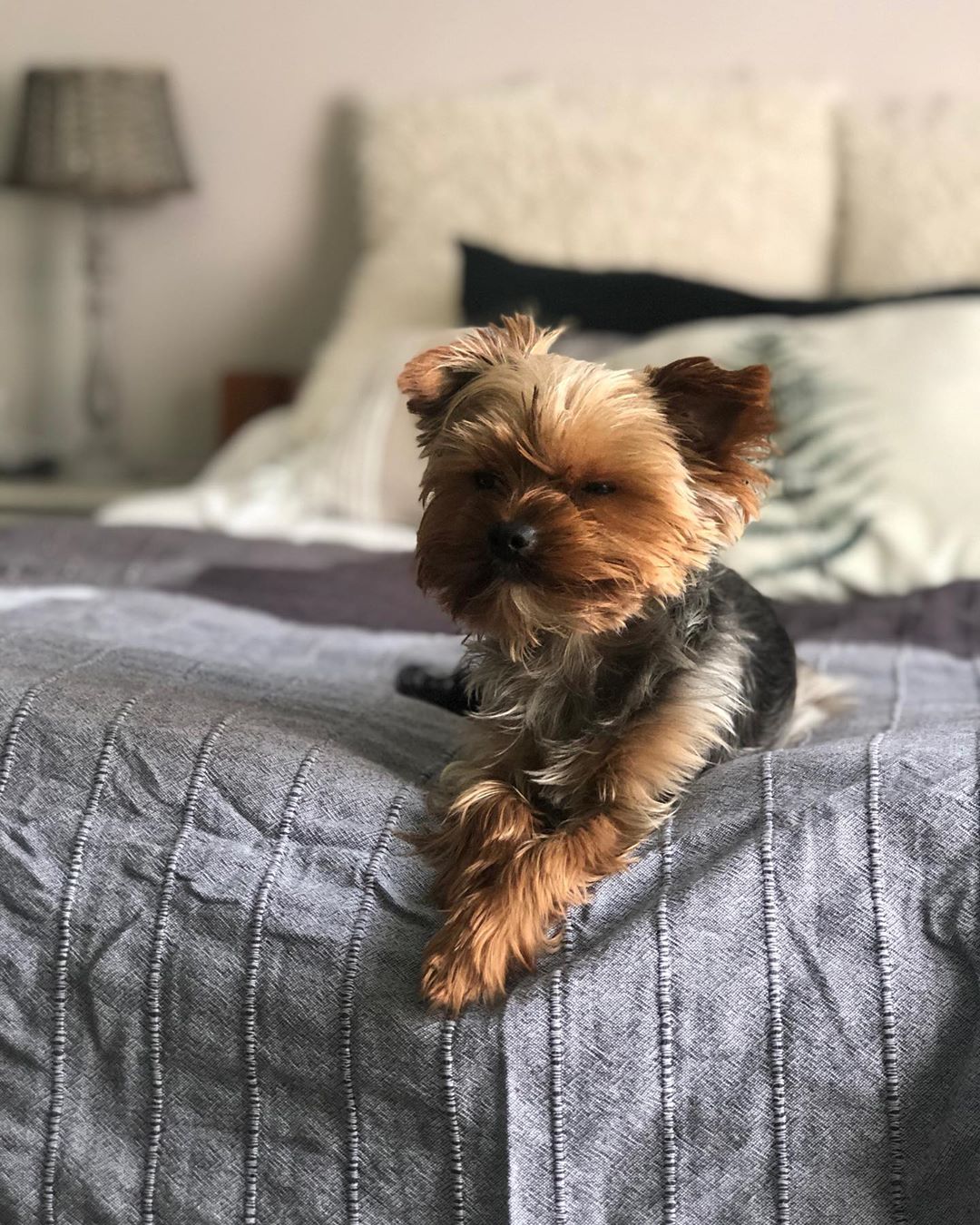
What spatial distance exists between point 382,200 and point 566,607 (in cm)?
247

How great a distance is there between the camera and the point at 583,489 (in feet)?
3.60

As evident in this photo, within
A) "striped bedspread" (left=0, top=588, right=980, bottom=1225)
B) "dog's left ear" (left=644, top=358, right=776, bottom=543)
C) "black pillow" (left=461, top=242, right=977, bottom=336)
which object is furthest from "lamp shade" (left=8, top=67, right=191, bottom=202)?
"dog's left ear" (left=644, top=358, right=776, bottom=543)

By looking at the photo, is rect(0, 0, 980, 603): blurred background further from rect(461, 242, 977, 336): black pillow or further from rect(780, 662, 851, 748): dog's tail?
rect(780, 662, 851, 748): dog's tail

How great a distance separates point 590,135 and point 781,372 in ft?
3.81

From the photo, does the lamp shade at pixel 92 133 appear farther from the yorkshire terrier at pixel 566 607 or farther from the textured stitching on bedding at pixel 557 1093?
the textured stitching on bedding at pixel 557 1093

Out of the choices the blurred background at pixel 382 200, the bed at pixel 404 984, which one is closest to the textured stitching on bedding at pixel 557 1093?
the bed at pixel 404 984

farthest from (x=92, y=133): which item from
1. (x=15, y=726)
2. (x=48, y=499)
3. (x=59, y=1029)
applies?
(x=59, y=1029)

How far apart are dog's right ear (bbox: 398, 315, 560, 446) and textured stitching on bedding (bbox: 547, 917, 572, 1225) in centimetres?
49

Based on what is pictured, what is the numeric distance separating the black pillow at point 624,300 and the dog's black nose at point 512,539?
5.40 ft

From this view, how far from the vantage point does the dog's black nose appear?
1066mm

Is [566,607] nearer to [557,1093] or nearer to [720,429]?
[720,429]

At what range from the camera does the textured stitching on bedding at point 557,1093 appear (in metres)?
1.03

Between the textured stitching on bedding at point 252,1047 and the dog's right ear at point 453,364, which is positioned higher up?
the dog's right ear at point 453,364

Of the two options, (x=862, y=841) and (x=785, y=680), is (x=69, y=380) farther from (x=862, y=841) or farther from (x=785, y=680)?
(x=862, y=841)
